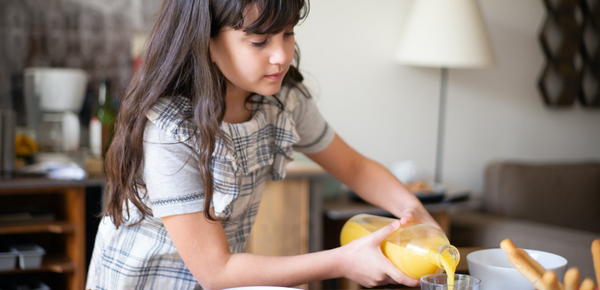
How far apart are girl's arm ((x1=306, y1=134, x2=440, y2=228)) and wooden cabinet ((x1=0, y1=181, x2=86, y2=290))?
3.87ft

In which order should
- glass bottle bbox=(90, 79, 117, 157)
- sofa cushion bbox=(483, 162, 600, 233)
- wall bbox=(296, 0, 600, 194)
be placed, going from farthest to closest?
sofa cushion bbox=(483, 162, 600, 233)
wall bbox=(296, 0, 600, 194)
glass bottle bbox=(90, 79, 117, 157)

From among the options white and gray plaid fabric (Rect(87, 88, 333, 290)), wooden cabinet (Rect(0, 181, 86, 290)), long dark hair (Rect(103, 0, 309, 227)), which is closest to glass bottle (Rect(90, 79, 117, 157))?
wooden cabinet (Rect(0, 181, 86, 290))

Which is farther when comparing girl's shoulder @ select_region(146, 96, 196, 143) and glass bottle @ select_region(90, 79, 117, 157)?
glass bottle @ select_region(90, 79, 117, 157)

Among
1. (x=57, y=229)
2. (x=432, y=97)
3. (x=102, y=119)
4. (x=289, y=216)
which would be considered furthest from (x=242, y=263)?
(x=432, y=97)

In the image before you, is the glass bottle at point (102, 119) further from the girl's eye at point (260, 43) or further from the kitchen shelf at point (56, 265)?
the girl's eye at point (260, 43)

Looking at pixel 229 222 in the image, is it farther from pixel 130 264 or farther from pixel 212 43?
pixel 212 43

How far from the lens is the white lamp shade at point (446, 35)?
238cm

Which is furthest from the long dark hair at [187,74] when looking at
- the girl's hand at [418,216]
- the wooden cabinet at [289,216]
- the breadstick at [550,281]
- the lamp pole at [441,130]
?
the lamp pole at [441,130]

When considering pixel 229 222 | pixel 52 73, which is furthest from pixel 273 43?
pixel 52 73

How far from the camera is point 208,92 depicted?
82cm

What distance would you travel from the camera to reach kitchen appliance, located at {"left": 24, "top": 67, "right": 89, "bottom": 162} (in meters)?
2.21

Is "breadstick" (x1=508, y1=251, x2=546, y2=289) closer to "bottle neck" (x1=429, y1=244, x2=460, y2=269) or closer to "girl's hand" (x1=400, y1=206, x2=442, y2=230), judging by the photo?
"bottle neck" (x1=429, y1=244, x2=460, y2=269)

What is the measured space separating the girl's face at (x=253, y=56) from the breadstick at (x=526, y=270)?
1.35ft

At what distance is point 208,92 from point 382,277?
1.24ft
